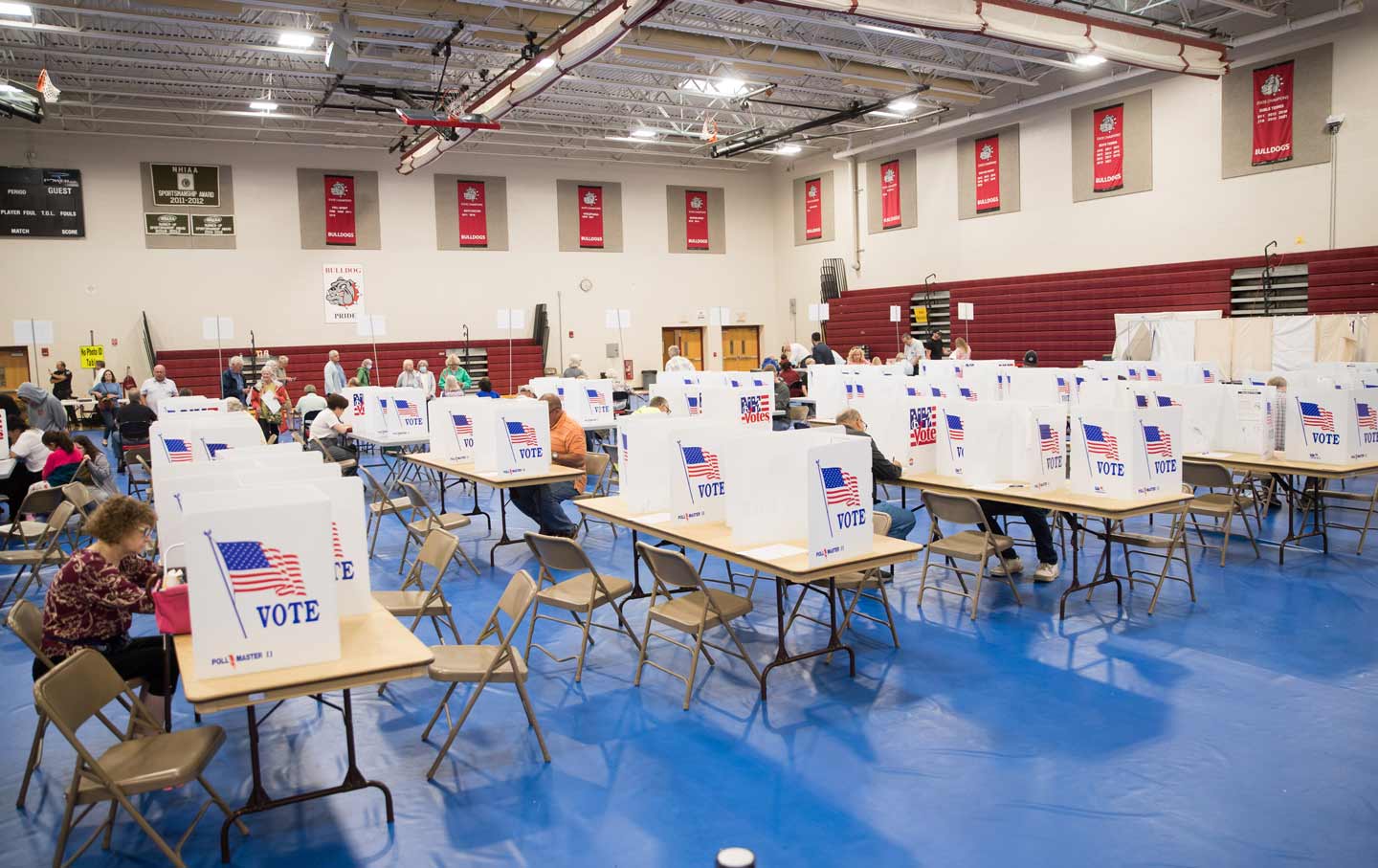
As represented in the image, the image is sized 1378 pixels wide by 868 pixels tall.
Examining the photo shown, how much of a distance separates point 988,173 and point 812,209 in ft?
18.3

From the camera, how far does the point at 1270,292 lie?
1446 centimetres

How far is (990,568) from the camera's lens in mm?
7137

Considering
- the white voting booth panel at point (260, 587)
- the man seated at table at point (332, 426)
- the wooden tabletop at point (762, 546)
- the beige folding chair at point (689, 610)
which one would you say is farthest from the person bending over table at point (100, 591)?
the man seated at table at point (332, 426)

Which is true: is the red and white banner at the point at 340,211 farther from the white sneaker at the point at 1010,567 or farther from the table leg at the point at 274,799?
the table leg at the point at 274,799

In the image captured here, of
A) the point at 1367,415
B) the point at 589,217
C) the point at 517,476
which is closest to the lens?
the point at 1367,415

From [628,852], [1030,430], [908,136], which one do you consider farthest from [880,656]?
[908,136]

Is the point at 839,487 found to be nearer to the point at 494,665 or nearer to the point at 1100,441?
the point at 494,665

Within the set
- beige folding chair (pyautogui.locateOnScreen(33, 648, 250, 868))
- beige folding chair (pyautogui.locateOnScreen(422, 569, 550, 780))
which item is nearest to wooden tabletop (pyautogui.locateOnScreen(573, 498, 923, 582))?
beige folding chair (pyautogui.locateOnScreen(422, 569, 550, 780))

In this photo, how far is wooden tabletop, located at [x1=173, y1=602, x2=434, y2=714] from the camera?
3.14 m

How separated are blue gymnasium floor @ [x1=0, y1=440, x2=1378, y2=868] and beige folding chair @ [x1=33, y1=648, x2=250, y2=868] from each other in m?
0.28

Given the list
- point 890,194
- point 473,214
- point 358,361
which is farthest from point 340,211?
point 890,194

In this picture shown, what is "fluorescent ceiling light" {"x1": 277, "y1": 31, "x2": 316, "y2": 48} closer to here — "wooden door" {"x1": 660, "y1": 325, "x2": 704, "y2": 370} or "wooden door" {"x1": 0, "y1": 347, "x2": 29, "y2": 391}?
"wooden door" {"x1": 0, "y1": 347, "x2": 29, "y2": 391}

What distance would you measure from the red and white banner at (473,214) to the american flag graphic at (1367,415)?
18147 millimetres

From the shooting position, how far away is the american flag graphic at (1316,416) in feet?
22.9
